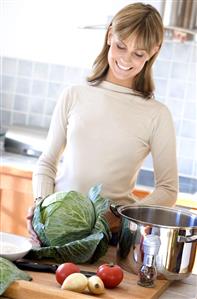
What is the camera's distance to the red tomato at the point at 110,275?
1.84 metres

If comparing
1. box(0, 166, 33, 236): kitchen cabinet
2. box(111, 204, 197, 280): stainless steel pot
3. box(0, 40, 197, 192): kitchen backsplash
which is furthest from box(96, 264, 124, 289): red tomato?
box(0, 40, 197, 192): kitchen backsplash

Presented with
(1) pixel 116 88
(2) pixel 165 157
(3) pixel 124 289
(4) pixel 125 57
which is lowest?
(3) pixel 124 289

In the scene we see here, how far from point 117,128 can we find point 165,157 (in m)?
0.19

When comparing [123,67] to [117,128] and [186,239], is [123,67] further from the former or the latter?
[186,239]

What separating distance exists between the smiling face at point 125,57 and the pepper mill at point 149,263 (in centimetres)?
72

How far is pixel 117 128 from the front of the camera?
2480mm

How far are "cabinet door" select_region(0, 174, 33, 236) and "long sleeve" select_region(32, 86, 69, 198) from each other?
1133mm

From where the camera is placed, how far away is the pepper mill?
6.18ft

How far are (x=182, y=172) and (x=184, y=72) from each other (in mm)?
549

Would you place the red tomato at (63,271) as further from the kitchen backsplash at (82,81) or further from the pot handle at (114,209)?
the kitchen backsplash at (82,81)

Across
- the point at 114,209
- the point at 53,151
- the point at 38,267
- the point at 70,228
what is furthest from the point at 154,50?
the point at 38,267

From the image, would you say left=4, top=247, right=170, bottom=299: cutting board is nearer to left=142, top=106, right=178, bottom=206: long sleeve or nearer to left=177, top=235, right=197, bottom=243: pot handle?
left=177, top=235, right=197, bottom=243: pot handle

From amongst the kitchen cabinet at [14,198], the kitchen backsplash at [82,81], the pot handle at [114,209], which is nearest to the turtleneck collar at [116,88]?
the pot handle at [114,209]

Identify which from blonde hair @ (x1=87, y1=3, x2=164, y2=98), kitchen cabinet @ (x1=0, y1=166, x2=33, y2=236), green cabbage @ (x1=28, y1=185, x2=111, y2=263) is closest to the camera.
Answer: green cabbage @ (x1=28, y1=185, x2=111, y2=263)
